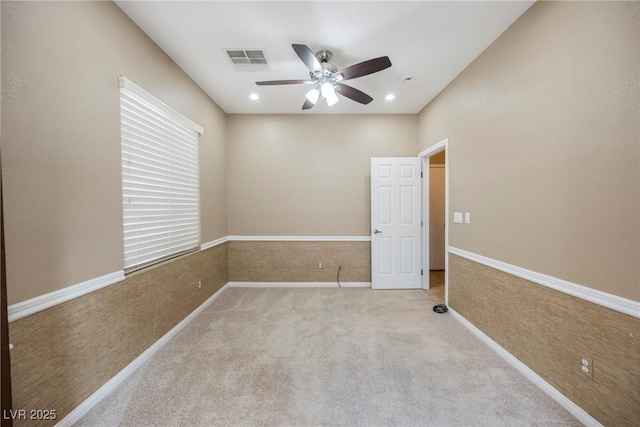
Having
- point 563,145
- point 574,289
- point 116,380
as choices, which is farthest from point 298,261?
point 563,145

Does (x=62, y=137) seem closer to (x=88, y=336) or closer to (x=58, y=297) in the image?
(x=58, y=297)

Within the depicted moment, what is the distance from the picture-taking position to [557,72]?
1.62 m

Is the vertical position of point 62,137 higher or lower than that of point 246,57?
lower

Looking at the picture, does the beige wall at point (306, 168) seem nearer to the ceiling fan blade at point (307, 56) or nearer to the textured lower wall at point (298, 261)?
the textured lower wall at point (298, 261)

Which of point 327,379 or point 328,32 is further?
point 328,32

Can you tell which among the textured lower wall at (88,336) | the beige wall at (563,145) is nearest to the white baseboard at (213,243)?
the textured lower wall at (88,336)

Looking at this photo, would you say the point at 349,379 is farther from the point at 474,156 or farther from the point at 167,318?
the point at 474,156

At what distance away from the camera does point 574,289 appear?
1516 millimetres

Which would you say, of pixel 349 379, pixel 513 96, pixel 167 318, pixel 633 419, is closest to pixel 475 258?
pixel 633 419

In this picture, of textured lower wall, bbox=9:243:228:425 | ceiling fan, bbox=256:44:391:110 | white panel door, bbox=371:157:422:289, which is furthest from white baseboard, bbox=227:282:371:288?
ceiling fan, bbox=256:44:391:110

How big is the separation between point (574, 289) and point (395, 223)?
238cm

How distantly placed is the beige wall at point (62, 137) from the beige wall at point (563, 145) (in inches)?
123

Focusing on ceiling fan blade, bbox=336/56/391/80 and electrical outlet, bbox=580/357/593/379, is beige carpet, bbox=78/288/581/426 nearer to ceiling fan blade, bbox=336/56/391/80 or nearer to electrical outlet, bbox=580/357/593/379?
electrical outlet, bbox=580/357/593/379

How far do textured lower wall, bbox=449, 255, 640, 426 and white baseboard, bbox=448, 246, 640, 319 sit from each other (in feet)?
0.11
